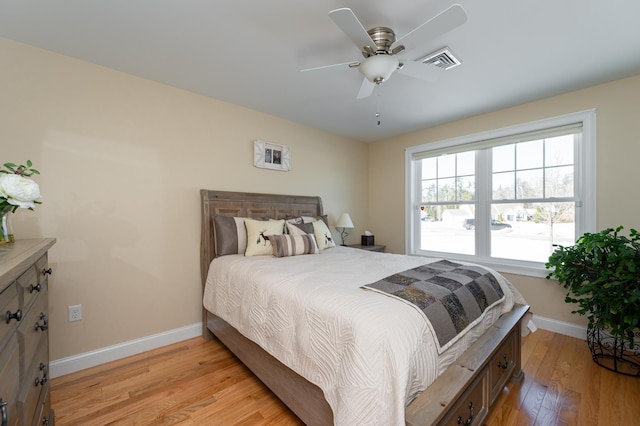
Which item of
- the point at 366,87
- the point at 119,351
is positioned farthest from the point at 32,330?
the point at 366,87

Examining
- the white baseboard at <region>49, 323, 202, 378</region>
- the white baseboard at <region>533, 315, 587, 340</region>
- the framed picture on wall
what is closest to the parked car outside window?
the white baseboard at <region>533, 315, 587, 340</region>

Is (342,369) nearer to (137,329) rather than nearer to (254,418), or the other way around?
(254,418)

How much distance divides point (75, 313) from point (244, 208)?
1.59 metres

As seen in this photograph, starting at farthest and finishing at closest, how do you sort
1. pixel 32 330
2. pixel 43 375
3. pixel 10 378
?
1. pixel 43 375
2. pixel 32 330
3. pixel 10 378

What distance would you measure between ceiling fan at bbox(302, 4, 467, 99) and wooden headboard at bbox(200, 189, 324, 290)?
61.7 inches

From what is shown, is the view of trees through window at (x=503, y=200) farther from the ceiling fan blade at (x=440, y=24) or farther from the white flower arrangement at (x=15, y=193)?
the white flower arrangement at (x=15, y=193)

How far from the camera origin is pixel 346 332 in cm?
114

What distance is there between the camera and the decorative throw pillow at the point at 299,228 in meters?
2.70

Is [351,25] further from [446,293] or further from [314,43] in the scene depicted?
[446,293]

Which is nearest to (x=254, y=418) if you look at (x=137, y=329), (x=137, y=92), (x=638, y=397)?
(x=137, y=329)

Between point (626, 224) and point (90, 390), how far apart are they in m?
4.49

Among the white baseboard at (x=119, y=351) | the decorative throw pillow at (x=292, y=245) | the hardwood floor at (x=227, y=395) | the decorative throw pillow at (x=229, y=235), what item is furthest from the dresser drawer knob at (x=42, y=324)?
the decorative throw pillow at (x=292, y=245)

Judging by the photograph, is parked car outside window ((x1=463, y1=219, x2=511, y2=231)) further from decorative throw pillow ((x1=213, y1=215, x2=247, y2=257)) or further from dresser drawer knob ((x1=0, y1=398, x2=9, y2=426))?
dresser drawer knob ((x1=0, y1=398, x2=9, y2=426))

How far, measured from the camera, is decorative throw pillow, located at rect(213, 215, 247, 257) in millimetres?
2463
